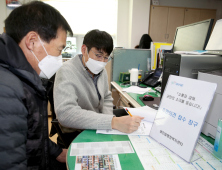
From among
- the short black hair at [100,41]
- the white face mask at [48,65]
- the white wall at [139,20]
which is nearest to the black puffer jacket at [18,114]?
the white face mask at [48,65]

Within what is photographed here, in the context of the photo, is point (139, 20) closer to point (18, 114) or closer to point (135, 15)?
point (135, 15)

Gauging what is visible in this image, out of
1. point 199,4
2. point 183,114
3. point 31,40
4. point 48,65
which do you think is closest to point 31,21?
point 31,40

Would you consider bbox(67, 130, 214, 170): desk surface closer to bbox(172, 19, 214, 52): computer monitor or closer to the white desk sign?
the white desk sign

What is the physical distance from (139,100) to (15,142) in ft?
3.38

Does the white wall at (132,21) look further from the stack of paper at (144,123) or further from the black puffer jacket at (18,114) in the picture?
the black puffer jacket at (18,114)

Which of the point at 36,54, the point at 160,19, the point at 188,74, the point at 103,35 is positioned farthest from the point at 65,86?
the point at 160,19

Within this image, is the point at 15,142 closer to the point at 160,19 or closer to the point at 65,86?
the point at 65,86

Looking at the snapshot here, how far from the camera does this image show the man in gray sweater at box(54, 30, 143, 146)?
842mm

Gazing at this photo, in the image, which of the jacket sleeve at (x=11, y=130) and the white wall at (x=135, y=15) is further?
the white wall at (x=135, y=15)

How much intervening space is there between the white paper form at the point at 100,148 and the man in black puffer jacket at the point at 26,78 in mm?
156

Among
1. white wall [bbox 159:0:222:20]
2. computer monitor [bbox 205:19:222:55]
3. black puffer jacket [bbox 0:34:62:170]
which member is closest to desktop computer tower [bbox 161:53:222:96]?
computer monitor [bbox 205:19:222:55]

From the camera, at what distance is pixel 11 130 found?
0.48m

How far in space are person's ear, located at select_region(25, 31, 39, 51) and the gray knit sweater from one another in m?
0.37

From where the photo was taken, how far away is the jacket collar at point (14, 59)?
1.79 feet
